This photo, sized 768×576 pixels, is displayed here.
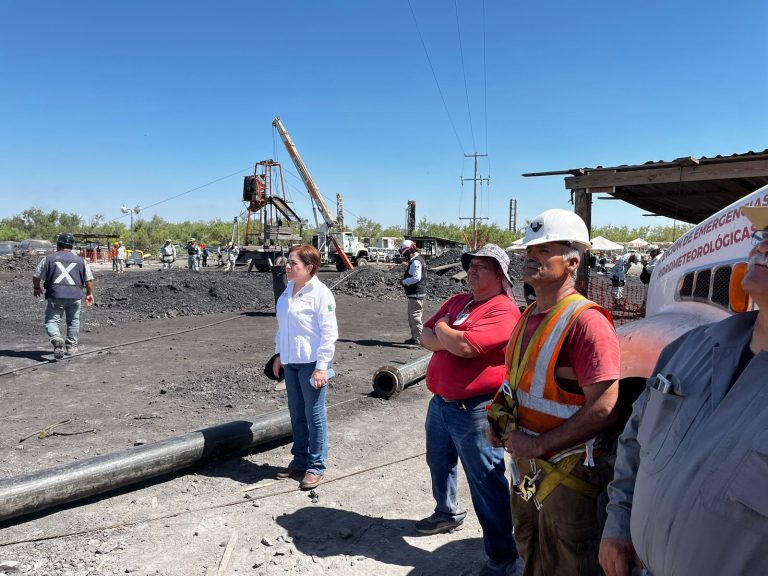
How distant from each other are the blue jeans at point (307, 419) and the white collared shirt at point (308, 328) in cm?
10

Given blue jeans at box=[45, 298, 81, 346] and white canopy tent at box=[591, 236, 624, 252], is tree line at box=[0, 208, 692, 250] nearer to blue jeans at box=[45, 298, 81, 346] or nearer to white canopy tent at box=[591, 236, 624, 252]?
white canopy tent at box=[591, 236, 624, 252]

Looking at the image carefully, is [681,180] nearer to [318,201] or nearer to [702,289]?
[702,289]

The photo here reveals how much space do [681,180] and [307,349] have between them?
682 centimetres

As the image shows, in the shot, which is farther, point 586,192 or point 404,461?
point 586,192

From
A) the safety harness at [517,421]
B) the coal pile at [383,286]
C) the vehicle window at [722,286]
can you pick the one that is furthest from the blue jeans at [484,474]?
the coal pile at [383,286]

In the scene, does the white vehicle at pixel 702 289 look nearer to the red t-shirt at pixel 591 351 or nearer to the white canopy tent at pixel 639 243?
the red t-shirt at pixel 591 351

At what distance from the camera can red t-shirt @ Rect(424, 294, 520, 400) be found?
122 inches

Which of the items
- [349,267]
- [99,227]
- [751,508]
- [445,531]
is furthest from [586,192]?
[99,227]

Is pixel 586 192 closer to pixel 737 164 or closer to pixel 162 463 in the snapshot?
pixel 737 164

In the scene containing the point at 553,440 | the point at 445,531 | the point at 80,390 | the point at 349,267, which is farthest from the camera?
the point at 349,267

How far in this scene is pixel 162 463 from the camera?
427cm

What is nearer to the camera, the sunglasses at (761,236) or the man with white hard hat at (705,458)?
the man with white hard hat at (705,458)

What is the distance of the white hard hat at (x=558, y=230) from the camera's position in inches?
97.6

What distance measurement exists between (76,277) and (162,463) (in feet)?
18.4
